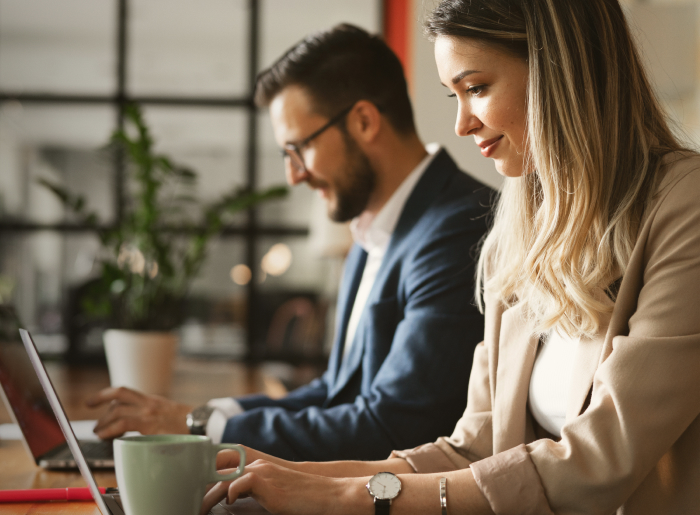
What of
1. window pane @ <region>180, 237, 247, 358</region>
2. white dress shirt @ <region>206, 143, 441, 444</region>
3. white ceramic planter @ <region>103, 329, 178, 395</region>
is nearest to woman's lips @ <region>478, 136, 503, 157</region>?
white dress shirt @ <region>206, 143, 441, 444</region>

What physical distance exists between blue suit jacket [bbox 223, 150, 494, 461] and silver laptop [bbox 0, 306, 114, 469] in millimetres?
253

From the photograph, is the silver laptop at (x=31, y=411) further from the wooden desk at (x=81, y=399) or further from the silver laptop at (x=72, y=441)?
the silver laptop at (x=72, y=441)

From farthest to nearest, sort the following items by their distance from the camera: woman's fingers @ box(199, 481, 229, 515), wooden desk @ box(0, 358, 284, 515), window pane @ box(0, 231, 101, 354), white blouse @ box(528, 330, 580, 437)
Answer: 1. window pane @ box(0, 231, 101, 354)
2. white blouse @ box(528, 330, 580, 437)
3. wooden desk @ box(0, 358, 284, 515)
4. woman's fingers @ box(199, 481, 229, 515)

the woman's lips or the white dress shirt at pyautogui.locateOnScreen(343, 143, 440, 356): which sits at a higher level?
the woman's lips

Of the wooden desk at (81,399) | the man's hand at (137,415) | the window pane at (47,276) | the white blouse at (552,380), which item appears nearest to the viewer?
the wooden desk at (81,399)

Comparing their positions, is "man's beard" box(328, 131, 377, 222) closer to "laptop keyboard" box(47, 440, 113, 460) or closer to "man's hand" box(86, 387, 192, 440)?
→ "man's hand" box(86, 387, 192, 440)

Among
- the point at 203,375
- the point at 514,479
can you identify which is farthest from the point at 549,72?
the point at 203,375

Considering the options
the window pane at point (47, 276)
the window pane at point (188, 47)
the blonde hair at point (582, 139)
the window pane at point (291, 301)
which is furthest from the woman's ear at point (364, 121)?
the window pane at point (47, 276)

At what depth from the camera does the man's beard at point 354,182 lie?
1.84 m

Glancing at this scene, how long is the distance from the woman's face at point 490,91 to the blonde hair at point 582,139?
23mm

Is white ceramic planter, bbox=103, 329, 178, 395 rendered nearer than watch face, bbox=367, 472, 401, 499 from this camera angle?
No

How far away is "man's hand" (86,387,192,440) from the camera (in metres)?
1.33

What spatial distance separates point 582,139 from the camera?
3.14 feet

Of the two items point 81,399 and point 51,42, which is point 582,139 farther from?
point 51,42
